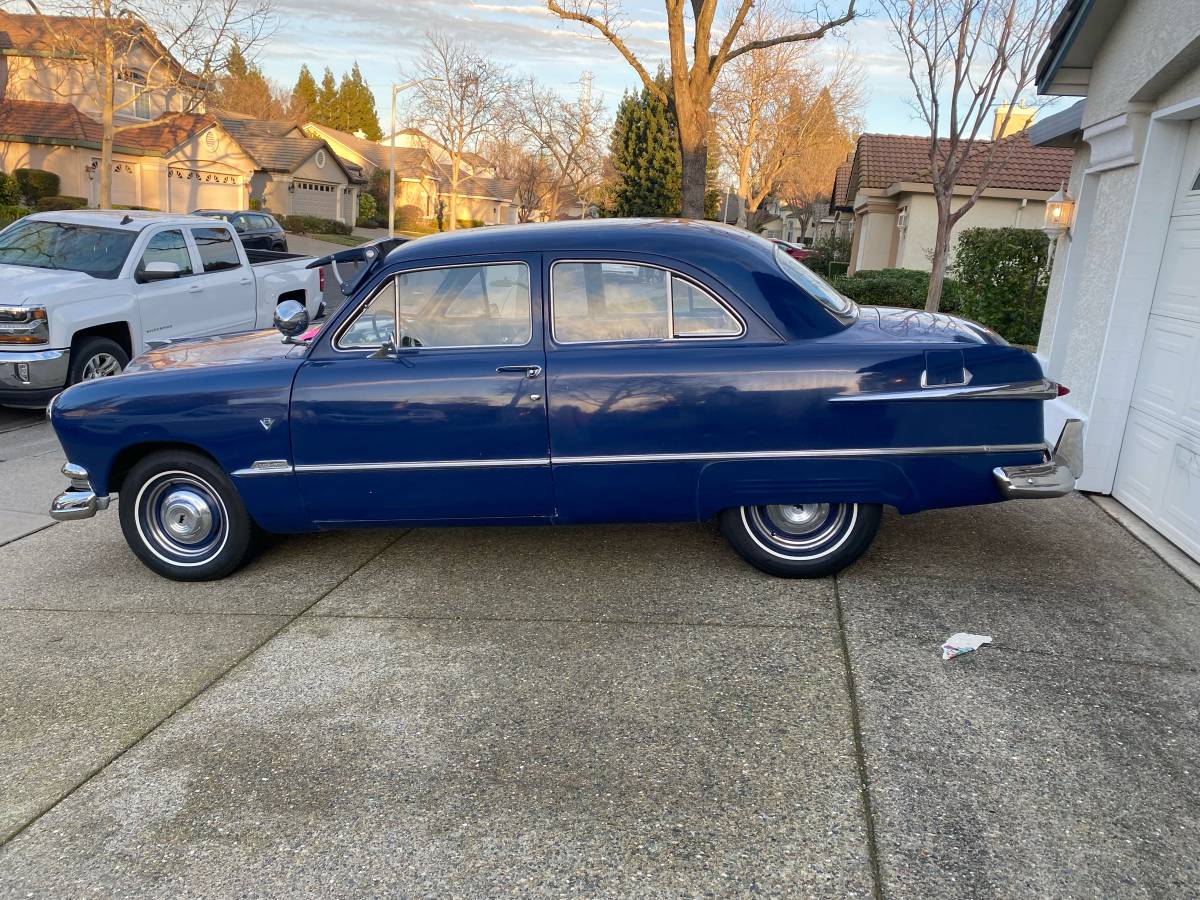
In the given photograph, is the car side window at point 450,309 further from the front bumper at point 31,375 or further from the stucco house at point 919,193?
the stucco house at point 919,193

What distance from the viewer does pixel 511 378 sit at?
173 inches

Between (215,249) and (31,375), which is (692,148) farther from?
(31,375)

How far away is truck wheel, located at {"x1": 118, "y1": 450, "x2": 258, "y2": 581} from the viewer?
15.6 ft

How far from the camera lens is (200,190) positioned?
4003 cm

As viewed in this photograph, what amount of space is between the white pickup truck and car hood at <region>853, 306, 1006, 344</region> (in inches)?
213

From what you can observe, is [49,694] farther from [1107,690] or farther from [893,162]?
[893,162]

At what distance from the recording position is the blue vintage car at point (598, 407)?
427 cm

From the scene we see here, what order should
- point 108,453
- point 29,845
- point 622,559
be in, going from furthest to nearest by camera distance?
point 622,559 → point 108,453 → point 29,845

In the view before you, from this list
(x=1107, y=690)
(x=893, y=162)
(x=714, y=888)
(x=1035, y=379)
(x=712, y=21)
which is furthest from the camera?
(x=893, y=162)

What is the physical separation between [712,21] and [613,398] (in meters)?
12.2

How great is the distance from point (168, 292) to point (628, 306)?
21.5 ft

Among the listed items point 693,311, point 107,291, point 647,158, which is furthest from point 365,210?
point 693,311

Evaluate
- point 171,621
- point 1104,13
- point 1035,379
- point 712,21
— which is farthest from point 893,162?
point 171,621

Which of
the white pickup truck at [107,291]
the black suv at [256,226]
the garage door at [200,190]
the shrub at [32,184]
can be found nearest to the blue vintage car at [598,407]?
the white pickup truck at [107,291]
